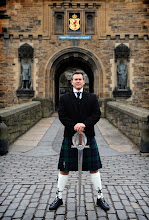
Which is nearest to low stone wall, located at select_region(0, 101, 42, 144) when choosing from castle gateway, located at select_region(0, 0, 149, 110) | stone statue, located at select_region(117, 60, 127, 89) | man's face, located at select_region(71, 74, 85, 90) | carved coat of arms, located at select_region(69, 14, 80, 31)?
man's face, located at select_region(71, 74, 85, 90)

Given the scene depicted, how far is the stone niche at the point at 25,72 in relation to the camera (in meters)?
13.2

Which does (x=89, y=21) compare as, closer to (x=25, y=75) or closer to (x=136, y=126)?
(x=25, y=75)

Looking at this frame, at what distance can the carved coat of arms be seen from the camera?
1358 cm

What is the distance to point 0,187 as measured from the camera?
328 cm

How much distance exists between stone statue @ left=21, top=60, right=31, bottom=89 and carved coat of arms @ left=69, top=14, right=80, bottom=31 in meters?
3.71

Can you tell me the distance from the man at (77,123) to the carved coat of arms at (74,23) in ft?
39.3

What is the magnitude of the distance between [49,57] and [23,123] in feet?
23.4

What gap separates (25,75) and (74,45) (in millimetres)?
3618

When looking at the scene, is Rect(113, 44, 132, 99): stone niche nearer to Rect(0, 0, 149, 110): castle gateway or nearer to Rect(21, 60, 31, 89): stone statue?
Rect(0, 0, 149, 110): castle gateway

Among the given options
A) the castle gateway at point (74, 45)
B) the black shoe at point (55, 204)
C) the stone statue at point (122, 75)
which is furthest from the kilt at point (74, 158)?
the stone statue at point (122, 75)

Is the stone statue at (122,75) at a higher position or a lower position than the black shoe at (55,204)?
higher

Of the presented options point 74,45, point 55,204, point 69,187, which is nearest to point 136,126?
point 69,187

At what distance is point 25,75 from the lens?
1327cm

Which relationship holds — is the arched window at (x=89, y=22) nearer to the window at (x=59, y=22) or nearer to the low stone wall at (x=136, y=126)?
the window at (x=59, y=22)
